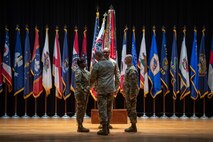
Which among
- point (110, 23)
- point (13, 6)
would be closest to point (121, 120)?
point (110, 23)

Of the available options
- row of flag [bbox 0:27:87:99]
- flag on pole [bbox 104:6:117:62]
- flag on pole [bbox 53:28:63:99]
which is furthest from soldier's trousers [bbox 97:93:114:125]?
flag on pole [bbox 53:28:63:99]

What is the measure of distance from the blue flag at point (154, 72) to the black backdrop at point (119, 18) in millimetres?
510

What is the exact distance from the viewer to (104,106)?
779 cm

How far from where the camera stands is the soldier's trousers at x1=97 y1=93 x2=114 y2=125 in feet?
25.4

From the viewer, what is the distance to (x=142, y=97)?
44.8 ft

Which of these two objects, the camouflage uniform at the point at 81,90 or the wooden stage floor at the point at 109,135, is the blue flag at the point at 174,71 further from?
the camouflage uniform at the point at 81,90

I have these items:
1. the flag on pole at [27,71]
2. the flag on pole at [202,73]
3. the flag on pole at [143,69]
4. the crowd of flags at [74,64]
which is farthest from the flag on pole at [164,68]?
the flag on pole at [27,71]

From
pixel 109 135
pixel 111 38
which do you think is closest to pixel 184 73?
pixel 111 38

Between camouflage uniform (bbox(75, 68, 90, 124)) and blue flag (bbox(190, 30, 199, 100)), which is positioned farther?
blue flag (bbox(190, 30, 199, 100))

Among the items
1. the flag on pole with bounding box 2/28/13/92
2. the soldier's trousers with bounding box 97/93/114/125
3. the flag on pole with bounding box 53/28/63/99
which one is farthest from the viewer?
the flag on pole with bounding box 53/28/63/99

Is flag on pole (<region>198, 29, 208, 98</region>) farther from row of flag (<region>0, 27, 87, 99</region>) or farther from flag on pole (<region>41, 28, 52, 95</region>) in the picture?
flag on pole (<region>41, 28, 52, 95</region>)

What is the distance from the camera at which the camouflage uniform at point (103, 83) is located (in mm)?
7777

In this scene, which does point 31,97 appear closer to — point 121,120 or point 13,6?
point 13,6

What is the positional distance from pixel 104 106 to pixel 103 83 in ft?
1.40
